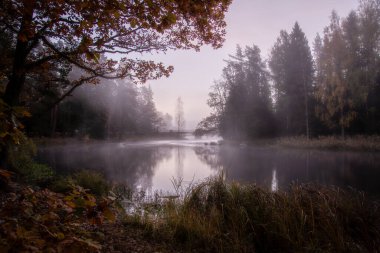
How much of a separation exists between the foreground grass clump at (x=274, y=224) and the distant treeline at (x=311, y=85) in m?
20.9

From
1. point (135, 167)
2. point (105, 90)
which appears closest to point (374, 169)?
point (135, 167)

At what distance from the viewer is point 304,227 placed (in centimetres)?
450

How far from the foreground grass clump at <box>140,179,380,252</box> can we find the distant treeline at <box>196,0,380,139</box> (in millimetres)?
20864

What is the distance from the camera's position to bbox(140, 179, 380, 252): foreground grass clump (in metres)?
4.10

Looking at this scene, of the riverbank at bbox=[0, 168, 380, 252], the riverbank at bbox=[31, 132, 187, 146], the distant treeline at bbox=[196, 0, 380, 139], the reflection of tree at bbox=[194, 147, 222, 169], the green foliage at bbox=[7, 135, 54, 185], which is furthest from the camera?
the riverbank at bbox=[31, 132, 187, 146]

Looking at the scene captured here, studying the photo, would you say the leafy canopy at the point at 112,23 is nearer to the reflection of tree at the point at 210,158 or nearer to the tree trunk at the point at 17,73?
the tree trunk at the point at 17,73

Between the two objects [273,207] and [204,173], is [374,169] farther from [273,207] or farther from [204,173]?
[273,207]

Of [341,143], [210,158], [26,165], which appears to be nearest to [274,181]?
[210,158]

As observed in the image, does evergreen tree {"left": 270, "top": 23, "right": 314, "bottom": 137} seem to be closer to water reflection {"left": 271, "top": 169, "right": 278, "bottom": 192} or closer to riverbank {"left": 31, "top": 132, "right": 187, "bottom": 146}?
water reflection {"left": 271, "top": 169, "right": 278, "bottom": 192}

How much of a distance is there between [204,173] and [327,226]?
8.62 meters

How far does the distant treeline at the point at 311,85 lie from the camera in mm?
22891

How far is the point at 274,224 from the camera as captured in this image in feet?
14.8

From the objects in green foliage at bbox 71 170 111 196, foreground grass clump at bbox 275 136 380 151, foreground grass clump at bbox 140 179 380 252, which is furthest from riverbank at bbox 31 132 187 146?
foreground grass clump at bbox 140 179 380 252

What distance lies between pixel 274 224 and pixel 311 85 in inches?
1106
